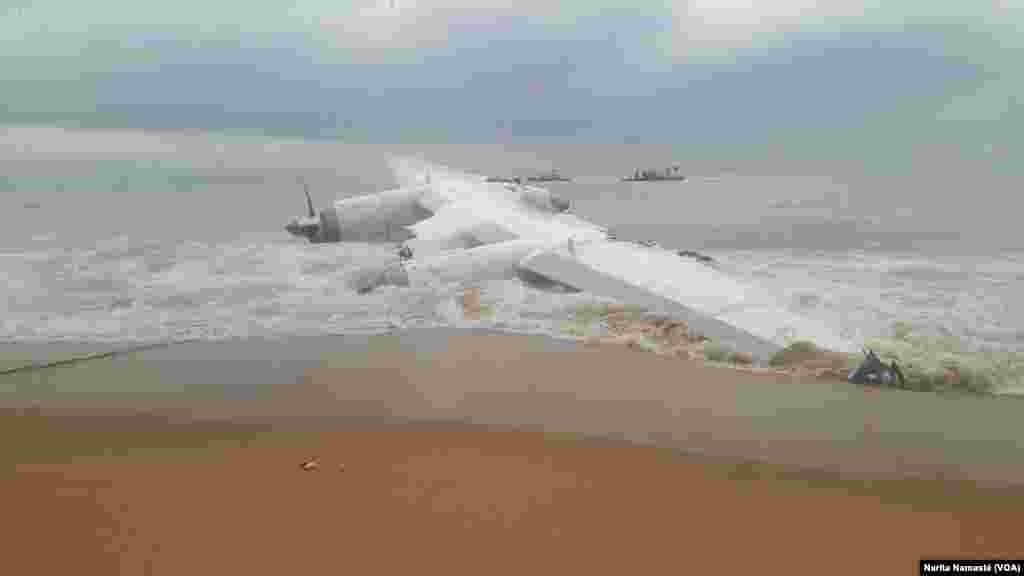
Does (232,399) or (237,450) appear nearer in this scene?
(237,450)

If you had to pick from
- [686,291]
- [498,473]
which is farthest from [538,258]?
[498,473]

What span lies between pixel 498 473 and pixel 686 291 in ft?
23.5

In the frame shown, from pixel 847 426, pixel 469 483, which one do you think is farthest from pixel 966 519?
pixel 469 483

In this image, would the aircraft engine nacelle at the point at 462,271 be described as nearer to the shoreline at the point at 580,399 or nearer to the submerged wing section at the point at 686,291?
the submerged wing section at the point at 686,291

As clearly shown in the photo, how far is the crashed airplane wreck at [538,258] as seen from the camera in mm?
10008

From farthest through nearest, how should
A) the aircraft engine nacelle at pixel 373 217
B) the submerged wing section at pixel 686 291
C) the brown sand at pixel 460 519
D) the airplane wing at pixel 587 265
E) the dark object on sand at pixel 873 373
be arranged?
1. the aircraft engine nacelle at pixel 373 217
2. the airplane wing at pixel 587 265
3. the submerged wing section at pixel 686 291
4. the dark object on sand at pixel 873 373
5. the brown sand at pixel 460 519

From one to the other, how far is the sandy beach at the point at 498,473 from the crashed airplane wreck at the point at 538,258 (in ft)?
3.96

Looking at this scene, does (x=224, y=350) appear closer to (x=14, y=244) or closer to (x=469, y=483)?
(x=469, y=483)

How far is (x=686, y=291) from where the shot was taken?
11992mm

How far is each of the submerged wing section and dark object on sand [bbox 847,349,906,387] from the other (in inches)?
22.1

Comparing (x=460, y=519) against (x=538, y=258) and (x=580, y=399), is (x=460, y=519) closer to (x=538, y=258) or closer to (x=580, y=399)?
(x=580, y=399)

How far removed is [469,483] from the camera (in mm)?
5438

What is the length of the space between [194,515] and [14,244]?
22.6m

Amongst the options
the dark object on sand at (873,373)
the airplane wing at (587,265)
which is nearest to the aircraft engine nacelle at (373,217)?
the airplane wing at (587,265)
